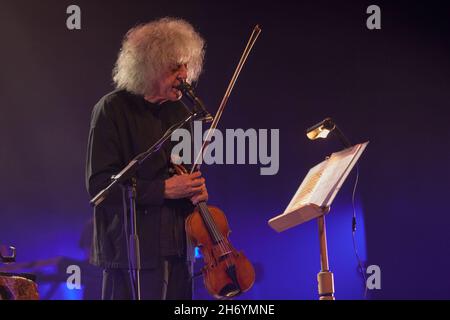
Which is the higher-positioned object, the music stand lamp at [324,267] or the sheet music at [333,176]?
the sheet music at [333,176]

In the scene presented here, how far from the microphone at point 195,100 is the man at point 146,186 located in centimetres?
11

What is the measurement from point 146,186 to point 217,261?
46 cm

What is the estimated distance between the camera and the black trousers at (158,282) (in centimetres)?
306

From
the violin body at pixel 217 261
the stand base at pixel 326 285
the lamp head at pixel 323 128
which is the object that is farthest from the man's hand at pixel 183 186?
the stand base at pixel 326 285

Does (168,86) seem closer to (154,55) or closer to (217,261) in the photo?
(154,55)

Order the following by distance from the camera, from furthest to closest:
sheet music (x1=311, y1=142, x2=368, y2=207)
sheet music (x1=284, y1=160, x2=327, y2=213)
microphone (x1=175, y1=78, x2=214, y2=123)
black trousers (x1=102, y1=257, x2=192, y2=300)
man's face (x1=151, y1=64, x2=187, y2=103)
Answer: man's face (x1=151, y1=64, x2=187, y2=103) < black trousers (x1=102, y1=257, x2=192, y2=300) < microphone (x1=175, y1=78, x2=214, y2=123) < sheet music (x1=284, y1=160, x2=327, y2=213) < sheet music (x1=311, y1=142, x2=368, y2=207)

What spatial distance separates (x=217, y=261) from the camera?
3.12 m

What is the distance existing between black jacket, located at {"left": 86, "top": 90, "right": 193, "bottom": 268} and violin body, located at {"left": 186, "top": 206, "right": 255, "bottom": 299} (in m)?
0.08

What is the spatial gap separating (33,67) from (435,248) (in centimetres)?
309

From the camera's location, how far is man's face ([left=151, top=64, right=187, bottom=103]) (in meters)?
3.33

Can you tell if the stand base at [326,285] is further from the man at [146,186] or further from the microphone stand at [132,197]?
the microphone stand at [132,197]

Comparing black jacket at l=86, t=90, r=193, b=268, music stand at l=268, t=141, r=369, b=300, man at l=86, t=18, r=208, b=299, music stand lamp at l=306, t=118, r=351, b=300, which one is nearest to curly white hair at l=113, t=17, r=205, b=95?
man at l=86, t=18, r=208, b=299

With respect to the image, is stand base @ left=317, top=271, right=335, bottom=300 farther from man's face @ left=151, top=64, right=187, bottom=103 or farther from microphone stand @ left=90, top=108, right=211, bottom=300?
man's face @ left=151, top=64, right=187, bottom=103
